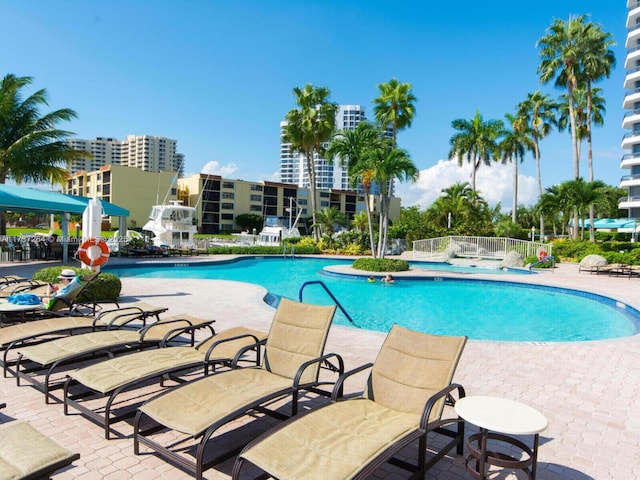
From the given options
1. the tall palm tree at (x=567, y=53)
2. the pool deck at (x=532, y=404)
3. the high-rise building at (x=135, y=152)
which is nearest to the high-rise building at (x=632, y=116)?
the tall palm tree at (x=567, y=53)

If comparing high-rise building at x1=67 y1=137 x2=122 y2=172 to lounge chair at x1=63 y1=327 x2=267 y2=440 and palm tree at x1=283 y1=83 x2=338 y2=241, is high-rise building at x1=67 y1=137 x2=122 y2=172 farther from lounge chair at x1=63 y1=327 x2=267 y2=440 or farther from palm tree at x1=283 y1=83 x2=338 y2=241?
lounge chair at x1=63 y1=327 x2=267 y2=440

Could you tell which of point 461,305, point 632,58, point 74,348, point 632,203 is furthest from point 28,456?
point 632,58

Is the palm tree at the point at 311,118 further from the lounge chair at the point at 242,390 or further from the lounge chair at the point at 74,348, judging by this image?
the lounge chair at the point at 242,390

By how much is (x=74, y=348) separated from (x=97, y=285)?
533cm

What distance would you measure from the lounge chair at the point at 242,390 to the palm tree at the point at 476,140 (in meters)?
35.1

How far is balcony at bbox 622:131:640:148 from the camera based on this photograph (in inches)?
1598

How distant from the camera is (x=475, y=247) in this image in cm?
2691

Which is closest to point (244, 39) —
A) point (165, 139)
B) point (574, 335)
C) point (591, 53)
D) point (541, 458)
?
point (574, 335)

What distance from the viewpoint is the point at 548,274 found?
Answer: 19.5m

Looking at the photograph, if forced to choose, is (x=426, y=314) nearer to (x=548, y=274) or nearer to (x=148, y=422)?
(x=148, y=422)

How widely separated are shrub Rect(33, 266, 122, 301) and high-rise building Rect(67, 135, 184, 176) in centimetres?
11879

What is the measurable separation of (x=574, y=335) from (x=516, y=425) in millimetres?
8502

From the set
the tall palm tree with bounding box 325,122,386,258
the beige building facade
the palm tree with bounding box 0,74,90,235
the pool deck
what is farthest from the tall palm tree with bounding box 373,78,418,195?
the beige building facade

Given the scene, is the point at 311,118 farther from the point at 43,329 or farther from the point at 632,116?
the point at 632,116
